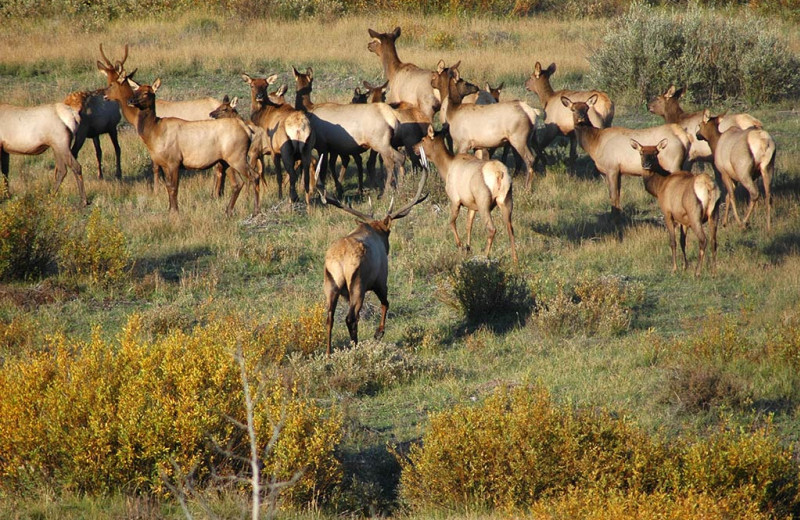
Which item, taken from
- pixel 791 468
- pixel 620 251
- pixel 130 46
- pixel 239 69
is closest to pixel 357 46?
pixel 239 69

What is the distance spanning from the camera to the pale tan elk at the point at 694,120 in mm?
15766

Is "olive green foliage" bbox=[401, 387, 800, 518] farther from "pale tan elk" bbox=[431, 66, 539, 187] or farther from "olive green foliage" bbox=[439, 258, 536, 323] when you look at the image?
"pale tan elk" bbox=[431, 66, 539, 187]

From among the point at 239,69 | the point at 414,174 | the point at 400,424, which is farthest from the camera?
the point at 239,69

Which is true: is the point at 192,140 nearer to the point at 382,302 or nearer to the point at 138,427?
the point at 382,302

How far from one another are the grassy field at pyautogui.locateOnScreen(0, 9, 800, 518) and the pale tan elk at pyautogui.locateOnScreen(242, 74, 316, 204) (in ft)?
2.05

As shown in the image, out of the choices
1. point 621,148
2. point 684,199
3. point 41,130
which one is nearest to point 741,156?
point 621,148

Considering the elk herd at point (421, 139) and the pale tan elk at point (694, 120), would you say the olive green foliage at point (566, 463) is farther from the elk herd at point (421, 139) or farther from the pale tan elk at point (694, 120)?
the pale tan elk at point (694, 120)

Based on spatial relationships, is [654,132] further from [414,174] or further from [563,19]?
[563,19]

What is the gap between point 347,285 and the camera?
9594 mm

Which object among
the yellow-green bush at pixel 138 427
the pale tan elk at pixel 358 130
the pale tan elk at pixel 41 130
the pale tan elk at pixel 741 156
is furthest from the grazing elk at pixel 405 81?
the yellow-green bush at pixel 138 427

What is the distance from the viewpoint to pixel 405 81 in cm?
1880

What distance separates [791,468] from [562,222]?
8.58 m

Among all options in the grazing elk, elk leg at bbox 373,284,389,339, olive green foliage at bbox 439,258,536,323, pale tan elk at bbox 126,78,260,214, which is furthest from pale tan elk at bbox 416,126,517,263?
the grazing elk

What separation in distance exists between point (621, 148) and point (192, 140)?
6496mm
